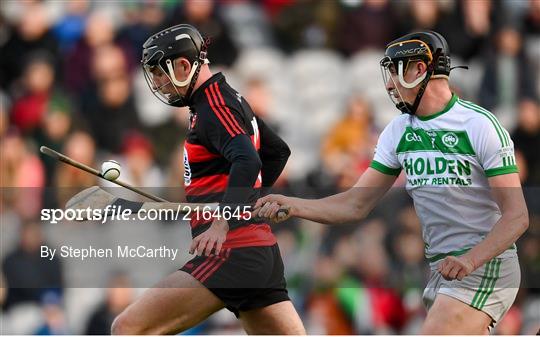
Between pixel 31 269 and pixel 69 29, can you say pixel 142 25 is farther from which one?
pixel 31 269

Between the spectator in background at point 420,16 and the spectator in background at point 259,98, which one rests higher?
the spectator in background at point 420,16

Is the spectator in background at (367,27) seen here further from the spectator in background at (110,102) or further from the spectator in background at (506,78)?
the spectator in background at (110,102)

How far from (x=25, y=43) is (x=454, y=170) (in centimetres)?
662

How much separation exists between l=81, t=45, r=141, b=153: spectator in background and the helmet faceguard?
17.3 ft

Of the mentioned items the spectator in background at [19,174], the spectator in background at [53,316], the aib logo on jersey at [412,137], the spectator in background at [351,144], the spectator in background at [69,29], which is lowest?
the spectator in background at [53,316]

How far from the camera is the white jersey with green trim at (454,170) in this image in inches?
221

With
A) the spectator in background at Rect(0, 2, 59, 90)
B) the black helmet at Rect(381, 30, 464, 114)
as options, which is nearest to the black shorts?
the black helmet at Rect(381, 30, 464, 114)

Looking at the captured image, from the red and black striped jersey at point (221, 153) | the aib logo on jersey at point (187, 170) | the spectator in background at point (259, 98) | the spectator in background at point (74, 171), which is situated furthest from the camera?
the spectator in background at point (259, 98)

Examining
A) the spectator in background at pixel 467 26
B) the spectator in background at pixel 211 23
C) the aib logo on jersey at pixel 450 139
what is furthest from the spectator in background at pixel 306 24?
the aib logo on jersey at pixel 450 139

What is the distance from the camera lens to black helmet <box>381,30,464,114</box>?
5777 millimetres

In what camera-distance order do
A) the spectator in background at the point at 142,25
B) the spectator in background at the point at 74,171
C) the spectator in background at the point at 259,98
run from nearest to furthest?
the spectator in background at the point at 74,171
the spectator in background at the point at 259,98
the spectator in background at the point at 142,25

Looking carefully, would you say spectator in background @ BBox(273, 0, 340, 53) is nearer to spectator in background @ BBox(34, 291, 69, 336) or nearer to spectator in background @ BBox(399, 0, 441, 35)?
spectator in background @ BBox(399, 0, 441, 35)

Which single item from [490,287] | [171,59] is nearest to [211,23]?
[171,59]

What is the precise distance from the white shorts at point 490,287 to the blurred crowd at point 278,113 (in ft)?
10.2
